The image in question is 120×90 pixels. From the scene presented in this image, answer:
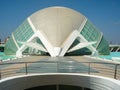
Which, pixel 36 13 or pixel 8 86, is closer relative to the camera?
pixel 8 86

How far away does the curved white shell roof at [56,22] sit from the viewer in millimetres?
31000

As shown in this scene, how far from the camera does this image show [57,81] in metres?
8.39

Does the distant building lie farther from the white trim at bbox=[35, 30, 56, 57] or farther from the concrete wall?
the concrete wall

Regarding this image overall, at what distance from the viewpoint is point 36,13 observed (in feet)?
116

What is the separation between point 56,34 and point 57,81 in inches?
907

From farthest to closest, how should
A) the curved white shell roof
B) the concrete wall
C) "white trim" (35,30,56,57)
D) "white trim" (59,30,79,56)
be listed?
the curved white shell roof → "white trim" (59,30,79,56) → "white trim" (35,30,56,57) → the concrete wall

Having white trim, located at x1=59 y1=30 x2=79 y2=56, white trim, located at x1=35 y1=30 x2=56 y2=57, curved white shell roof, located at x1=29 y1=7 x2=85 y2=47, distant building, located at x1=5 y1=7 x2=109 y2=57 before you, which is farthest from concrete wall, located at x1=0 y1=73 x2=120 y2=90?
curved white shell roof, located at x1=29 y1=7 x2=85 y2=47

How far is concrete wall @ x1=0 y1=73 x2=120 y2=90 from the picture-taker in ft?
23.0

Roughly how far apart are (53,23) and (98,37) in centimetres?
858

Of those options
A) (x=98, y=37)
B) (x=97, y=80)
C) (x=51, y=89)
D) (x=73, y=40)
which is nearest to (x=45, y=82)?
(x=51, y=89)

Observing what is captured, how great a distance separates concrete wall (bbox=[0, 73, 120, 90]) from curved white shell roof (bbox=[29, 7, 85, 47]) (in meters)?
21.5

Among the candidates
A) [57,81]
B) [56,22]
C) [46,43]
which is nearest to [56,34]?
[56,22]

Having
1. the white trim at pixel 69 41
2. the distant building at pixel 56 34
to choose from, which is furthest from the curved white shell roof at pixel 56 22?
the white trim at pixel 69 41

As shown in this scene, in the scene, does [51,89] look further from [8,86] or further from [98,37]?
[98,37]
